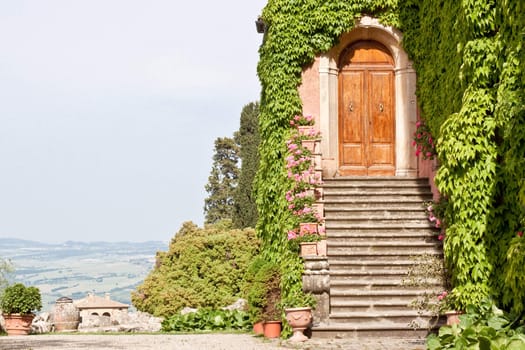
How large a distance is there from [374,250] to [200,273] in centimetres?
964

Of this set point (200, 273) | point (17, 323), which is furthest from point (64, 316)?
point (200, 273)

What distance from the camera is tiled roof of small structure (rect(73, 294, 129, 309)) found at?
2754 centimetres

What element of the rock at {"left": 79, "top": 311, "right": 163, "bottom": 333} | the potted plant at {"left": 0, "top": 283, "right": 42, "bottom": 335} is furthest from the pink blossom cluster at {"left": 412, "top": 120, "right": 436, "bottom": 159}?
the potted plant at {"left": 0, "top": 283, "right": 42, "bottom": 335}

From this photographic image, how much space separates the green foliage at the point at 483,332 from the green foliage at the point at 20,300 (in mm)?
9396

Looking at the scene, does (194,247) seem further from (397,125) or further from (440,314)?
(440,314)

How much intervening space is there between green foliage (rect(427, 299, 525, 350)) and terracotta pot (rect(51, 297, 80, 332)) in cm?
1185

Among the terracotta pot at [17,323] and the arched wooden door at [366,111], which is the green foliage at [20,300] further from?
the arched wooden door at [366,111]

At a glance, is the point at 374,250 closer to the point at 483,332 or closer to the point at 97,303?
the point at 483,332

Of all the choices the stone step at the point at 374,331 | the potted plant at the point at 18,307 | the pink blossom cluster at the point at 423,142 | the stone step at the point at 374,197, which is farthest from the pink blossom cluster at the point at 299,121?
the potted plant at the point at 18,307

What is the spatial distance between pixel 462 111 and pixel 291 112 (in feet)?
14.6

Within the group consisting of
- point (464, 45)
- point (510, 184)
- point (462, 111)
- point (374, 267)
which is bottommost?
point (374, 267)

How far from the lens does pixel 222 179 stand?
117ft

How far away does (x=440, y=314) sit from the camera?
11930 millimetres

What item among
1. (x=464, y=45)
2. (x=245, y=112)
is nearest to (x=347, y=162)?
(x=464, y=45)
